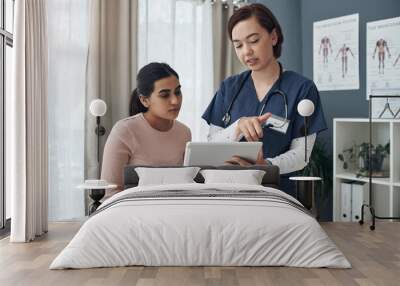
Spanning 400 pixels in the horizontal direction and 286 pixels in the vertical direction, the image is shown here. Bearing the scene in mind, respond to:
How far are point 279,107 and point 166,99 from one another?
1.10 metres

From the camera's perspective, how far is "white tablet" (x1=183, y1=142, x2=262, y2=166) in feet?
20.5

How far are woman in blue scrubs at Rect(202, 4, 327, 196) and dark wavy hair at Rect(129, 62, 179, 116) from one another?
699 mm

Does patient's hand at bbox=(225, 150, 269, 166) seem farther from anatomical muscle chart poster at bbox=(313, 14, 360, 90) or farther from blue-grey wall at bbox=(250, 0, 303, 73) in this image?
anatomical muscle chart poster at bbox=(313, 14, 360, 90)

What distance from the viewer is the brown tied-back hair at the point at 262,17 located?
6.88 meters

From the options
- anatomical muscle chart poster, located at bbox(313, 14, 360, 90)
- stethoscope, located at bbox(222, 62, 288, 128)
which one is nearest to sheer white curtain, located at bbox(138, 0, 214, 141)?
stethoscope, located at bbox(222, 62, 288, 128)

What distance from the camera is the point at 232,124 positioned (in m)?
6.86

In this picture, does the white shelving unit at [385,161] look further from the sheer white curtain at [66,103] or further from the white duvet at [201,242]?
the sheer white curtain at [66,103]

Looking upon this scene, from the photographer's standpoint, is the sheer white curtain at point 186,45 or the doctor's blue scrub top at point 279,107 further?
the sheer white curtain at point 186,45

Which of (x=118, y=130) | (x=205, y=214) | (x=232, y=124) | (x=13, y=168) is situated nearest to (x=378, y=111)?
(x=232, y=124)

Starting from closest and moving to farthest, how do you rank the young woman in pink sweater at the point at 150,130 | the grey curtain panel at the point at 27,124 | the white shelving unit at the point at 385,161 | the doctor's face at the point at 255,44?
1. the grey curtain panel at the point at 27,124
2. the white shelving unit at the point at 385,161
3. the young woman in pink sweater at the point at 150,130
4. the doctor's face at the point at 255,44

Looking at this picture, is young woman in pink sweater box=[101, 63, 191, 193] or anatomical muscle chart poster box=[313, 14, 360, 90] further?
anatomical muscle chart poster box=[313, 14, 360, 90]

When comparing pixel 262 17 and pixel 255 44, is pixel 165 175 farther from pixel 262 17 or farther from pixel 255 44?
pixel 262 17

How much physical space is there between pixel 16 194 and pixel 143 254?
173 centimetres

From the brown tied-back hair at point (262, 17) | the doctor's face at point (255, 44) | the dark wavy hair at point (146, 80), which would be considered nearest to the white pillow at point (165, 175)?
the dark wavy hair at point (146, 80)
